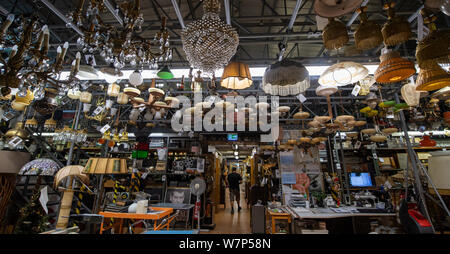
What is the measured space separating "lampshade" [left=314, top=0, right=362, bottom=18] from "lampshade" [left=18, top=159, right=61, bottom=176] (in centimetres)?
371

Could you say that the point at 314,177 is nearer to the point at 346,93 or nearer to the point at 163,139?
the point at 346,93

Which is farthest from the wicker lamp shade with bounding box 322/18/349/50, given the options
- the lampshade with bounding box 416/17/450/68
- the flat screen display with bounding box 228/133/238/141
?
the flat screen display with bounding box 228/133/238/141

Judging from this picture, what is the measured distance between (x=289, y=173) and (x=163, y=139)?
555cm

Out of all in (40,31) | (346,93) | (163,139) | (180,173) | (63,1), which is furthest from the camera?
(163,139)

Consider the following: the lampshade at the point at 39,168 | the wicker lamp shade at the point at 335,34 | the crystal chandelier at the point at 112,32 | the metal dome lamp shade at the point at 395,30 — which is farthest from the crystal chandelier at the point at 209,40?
the lampshade at the point at 39,168

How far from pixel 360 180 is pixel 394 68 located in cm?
799

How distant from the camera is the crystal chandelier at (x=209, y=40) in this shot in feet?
5.57

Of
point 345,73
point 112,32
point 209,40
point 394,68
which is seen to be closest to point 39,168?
point 112,32

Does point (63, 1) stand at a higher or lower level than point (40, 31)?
higher

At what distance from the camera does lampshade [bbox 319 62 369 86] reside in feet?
6.91

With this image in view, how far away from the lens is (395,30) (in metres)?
1.69
